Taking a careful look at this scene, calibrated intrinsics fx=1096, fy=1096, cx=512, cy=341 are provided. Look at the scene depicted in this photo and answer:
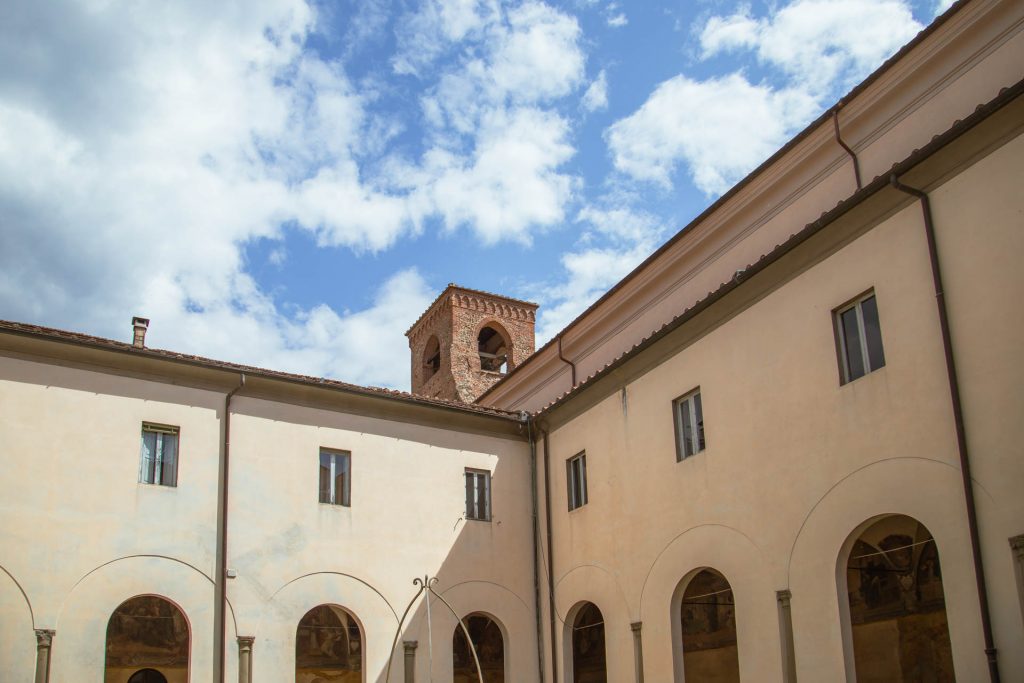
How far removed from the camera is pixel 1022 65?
13461 mm

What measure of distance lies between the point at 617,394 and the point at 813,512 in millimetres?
5091

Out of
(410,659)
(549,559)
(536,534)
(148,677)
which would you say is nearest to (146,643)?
(148,677)

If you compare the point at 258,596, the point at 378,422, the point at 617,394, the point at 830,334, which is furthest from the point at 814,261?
the point at 258,596

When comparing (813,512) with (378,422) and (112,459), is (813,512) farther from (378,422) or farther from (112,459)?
(112,459)

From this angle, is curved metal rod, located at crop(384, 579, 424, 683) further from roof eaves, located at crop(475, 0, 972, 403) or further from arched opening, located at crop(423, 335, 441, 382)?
arched opening, located at crop(423, 335, 441, 382)

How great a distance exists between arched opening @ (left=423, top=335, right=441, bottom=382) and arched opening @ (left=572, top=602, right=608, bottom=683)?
16141 millimetres

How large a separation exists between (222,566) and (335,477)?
245 centimetres

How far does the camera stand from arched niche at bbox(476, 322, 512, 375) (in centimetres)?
3294

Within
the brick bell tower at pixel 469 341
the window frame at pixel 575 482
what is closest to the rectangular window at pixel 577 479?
the window frame at pixel 575 482

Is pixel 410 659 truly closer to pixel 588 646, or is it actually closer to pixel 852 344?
pixel 588 646

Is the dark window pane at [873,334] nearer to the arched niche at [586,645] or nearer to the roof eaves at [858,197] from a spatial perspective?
the roof eaves at [858,197]

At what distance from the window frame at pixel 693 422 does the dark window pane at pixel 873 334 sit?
3.16 m

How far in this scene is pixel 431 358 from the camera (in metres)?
34.1

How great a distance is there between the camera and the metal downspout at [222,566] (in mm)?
15742
